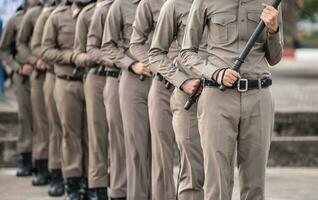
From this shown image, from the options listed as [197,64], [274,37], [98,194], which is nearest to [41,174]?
[98,194]

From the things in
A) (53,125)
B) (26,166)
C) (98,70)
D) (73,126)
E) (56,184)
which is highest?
(98,70)

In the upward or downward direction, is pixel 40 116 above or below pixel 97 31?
below

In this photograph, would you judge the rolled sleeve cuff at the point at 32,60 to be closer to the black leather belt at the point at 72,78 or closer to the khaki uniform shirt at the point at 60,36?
the khaki uniform shirt at the point at 60,36

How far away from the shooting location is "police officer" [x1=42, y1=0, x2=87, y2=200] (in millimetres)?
9453

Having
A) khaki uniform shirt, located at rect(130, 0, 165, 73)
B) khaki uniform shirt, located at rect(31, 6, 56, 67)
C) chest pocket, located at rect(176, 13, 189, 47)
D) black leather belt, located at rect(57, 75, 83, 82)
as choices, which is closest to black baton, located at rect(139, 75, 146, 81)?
khaki uniform shirt, located at rect(130, 0, 165, 73)

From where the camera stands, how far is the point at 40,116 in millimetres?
10977

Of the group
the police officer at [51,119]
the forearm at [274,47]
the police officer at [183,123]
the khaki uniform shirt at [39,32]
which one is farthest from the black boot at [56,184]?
the forearm at [274,47]

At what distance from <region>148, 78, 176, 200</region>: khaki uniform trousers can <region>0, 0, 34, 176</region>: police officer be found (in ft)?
13.2

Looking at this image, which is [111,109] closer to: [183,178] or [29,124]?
[183,178]

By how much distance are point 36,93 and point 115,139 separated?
2.62 meters

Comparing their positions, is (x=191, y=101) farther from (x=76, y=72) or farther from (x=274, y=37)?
(x=76, y=72)

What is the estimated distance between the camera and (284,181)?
10648 millimetres

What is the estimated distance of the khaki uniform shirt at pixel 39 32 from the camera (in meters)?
10.4

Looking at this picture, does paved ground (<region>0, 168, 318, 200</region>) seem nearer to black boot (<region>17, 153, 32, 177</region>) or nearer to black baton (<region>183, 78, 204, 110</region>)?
black boot (<region>17, 153, 32, 177</region>)
